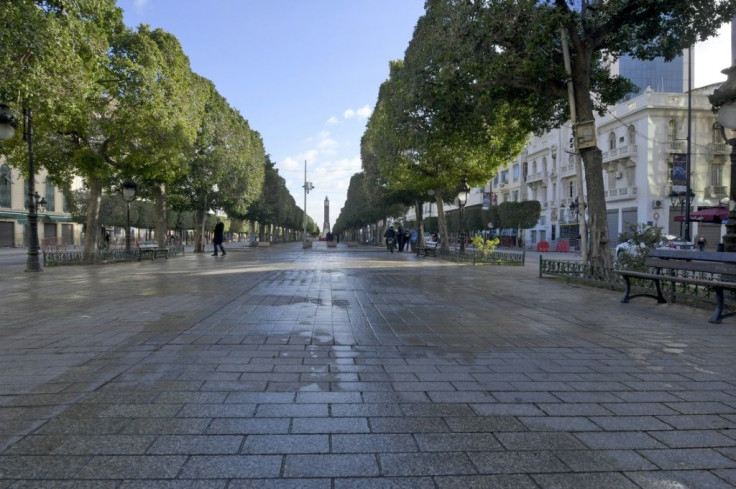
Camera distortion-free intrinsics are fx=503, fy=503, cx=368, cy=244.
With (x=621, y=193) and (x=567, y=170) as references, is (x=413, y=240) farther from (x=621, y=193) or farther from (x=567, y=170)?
(x=567, y=170)

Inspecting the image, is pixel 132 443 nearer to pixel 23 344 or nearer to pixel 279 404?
pixel 279 404

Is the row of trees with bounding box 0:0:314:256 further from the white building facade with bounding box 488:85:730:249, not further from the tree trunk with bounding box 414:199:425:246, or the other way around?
the white building facade with bounding box 488:85:730:249

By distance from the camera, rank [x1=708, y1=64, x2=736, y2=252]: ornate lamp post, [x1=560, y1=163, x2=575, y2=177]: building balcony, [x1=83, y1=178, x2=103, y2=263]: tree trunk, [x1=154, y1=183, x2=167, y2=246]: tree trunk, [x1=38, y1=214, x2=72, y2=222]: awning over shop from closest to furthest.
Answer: [x1=708, y1=64, x2=736, y2=252]: ornate lamp post, [x1=83, y1=178, x2=103, y2=263]: tree trunk, [x1=154, y1=183, x2=167, y2=246]: tree trunk, [x1=560, y1=163, x2=575, y2=177]: building balcony, [x1=38, y1=214, x2=72, y2=222]: awning over shop

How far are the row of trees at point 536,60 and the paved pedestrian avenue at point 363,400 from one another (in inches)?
235

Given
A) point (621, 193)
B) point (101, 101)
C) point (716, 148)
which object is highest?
point (716, 148)

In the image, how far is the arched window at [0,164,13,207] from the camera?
43.3 metres

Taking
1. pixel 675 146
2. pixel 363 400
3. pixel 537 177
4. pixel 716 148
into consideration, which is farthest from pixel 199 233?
pixel 716 148

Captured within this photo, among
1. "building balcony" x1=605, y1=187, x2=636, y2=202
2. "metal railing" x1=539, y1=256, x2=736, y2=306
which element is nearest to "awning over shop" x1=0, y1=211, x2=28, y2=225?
"metal railing" x1=539, y1=256, x2=736, y2=306

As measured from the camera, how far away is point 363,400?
134 inches

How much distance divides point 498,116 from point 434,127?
2.43 meters

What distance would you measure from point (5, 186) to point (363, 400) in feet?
171

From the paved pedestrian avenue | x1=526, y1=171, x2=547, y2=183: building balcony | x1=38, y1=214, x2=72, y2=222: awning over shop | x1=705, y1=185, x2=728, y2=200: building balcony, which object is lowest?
the paved pedestrian avenue

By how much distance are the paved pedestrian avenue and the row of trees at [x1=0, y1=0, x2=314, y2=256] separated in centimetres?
569

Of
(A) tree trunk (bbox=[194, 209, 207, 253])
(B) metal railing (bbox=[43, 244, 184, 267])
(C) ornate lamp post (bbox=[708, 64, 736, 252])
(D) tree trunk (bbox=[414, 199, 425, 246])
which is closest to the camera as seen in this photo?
(C) ornate lamp post (bbox=[708, 64, 736, 252])
